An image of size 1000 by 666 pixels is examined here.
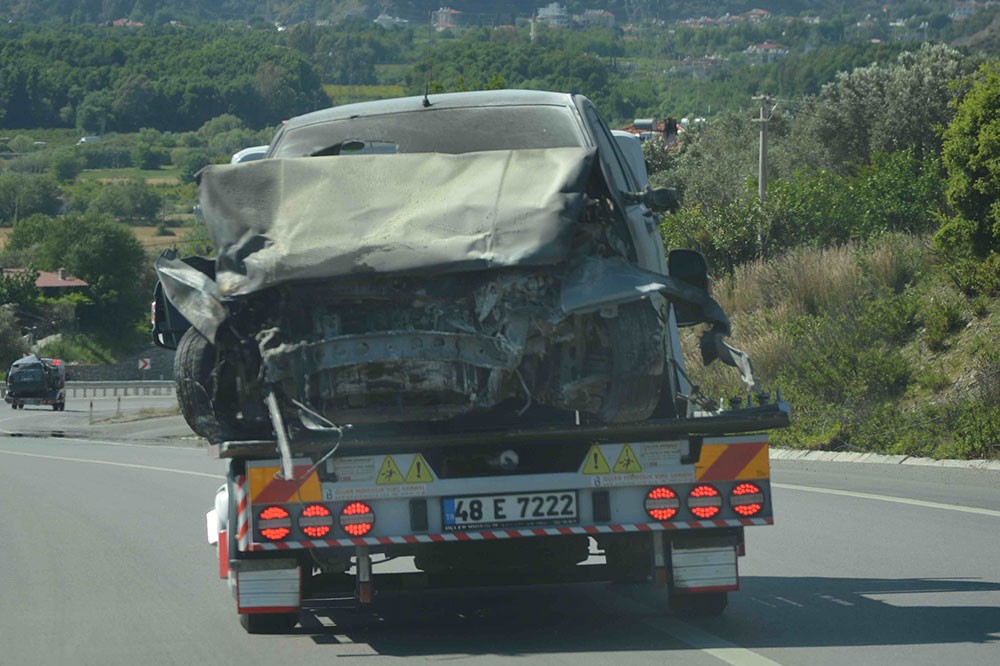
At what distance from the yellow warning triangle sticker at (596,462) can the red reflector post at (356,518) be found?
3.39ft

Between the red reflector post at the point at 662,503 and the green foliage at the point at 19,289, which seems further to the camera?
the green foliage at the point at 19,289

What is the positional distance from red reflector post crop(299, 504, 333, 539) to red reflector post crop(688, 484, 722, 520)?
1709mm

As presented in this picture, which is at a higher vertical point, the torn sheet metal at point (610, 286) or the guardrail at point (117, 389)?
the torn sheet metal at point (610, 286)

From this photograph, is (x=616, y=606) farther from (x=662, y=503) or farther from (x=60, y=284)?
(x=60, y=284)

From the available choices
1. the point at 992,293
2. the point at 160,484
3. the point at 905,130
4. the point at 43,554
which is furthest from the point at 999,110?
the point at 905,130

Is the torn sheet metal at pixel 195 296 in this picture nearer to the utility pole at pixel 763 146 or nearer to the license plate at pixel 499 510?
the license plate at pixel 499 510

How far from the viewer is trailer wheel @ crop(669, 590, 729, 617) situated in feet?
25.7

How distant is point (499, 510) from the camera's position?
7.24 meters

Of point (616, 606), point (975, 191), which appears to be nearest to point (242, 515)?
point (616, 606)

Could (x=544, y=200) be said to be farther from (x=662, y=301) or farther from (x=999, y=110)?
(x=999, y=110)

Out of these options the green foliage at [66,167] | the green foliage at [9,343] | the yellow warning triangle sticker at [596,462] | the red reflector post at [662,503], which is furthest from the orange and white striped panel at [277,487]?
the green foliage at [66,167]

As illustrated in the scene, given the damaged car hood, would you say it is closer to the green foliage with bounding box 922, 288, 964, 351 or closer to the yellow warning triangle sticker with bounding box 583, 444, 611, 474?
the yellow warning triangle sticker with bounding box 583, 444, 611, 474

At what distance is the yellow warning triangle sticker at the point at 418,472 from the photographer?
7148 millimetres

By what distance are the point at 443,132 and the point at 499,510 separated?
241 cm
